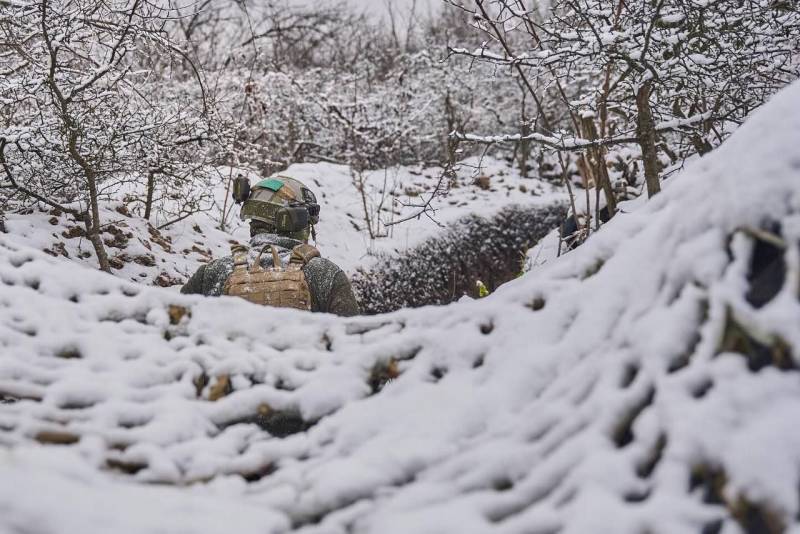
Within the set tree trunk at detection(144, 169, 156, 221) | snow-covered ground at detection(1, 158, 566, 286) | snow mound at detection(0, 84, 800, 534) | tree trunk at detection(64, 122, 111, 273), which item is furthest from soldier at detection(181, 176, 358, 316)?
tree trunk at detection(144, 169, 156, 221)

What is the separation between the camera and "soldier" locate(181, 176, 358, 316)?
3775 mm

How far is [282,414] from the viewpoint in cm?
163

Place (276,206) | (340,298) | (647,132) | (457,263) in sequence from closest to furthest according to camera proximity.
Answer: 1. (647,132)
2. (340,298)
3. (276,206)
4. (457,263)

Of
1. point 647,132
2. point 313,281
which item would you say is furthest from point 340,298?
point 647,132

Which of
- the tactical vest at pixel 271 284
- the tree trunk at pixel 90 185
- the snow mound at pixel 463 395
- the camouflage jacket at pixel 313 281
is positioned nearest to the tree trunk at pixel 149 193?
the tree trunk at pixel 90 185

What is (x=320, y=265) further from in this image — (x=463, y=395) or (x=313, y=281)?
(x=463, y=395)

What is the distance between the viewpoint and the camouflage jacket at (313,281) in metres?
3.94

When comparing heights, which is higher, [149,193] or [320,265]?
[149,193]

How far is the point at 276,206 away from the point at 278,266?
609 mm

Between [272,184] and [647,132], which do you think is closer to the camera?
[647,132]

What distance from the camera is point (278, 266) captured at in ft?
12.6

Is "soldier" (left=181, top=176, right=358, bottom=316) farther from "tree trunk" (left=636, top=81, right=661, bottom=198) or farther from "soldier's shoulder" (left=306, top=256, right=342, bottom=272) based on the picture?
"tree trunk" (left=636, top=81, right=661, bottom=198)

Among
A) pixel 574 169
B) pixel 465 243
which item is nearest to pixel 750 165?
pixel 465 243

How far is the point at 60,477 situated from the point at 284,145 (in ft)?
38.6
